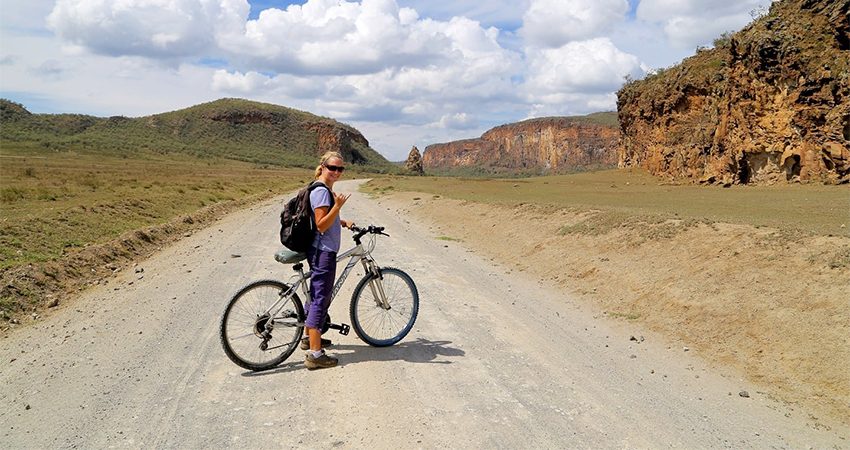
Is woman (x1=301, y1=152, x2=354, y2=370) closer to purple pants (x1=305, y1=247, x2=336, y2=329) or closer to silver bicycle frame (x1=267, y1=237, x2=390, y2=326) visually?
purple pants (x1=305, y1=247, x2=336, y2=329)

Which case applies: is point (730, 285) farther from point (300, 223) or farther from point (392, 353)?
point (300, 223)

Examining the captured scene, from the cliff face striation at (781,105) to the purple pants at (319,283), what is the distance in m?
31.8

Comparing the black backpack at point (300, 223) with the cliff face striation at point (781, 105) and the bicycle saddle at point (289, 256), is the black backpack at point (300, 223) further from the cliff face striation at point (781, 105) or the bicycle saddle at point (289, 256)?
the cliff face striation at point (781, 105)

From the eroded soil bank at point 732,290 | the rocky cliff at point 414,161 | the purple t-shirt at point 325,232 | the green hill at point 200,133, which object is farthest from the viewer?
the rocky cliff at point 414,161

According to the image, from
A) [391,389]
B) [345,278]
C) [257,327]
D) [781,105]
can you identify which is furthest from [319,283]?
[781,105]

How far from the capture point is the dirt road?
4.27 meters

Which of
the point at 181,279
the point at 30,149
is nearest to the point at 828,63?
the point at 181,279

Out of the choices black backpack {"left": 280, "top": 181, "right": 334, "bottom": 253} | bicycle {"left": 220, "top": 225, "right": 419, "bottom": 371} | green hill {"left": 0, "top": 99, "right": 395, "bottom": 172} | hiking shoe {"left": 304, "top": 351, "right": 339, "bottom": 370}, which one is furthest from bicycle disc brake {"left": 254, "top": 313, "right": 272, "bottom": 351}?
green hill {"left": 0, "top": 99, "right": 395, "bottom": 172}

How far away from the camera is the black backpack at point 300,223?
556 centimetres

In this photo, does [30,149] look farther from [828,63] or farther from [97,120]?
[828,63]

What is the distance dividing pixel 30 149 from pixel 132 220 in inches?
3304

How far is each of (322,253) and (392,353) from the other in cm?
140

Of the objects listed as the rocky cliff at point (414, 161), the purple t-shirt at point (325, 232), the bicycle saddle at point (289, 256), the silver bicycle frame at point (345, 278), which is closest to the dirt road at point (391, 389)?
the silver bicycle frame at point (345, 278)

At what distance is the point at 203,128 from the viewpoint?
157 meters
